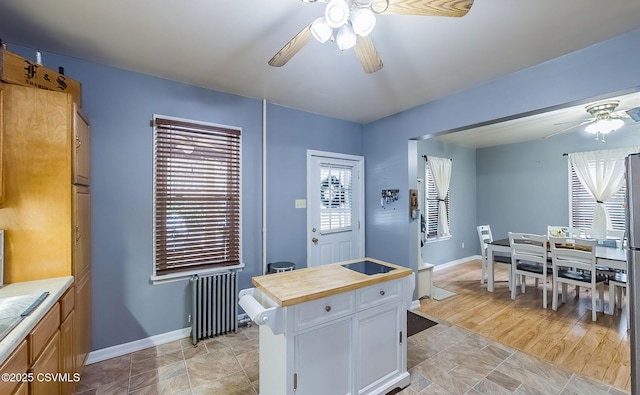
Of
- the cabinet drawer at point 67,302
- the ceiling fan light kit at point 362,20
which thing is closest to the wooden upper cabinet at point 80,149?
the cabinet drawer at point 67,302

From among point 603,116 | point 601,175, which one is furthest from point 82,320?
point 601,175

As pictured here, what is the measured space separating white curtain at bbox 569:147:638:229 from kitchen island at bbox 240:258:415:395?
475 centimetres

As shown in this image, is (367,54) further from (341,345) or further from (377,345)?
(377,345)

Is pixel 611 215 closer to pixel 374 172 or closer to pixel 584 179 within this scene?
pixel 584 179

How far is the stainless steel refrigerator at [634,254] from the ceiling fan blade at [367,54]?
1627mm

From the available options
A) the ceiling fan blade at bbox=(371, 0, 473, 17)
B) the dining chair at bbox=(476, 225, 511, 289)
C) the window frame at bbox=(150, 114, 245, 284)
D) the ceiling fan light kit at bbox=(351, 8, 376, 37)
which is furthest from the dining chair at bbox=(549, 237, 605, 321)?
the window frame at bbox=(150, 114, 245, 284)

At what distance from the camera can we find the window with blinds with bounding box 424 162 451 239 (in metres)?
5.15

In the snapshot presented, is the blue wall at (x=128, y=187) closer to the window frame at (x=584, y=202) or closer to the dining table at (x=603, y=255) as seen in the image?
the dining table at (x=603, y=255)

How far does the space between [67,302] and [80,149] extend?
1.11 metres

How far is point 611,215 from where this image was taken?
4348mm

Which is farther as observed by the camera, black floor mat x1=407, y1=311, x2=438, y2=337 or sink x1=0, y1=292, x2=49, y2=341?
black floor mat x1=407, y1=311, x2=438, y2=337

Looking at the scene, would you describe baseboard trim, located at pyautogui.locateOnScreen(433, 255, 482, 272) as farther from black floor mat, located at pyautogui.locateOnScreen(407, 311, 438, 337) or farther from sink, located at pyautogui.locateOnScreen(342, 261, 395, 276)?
sink, located at pyautogui.locateOnScreen(342, 261, 395, 276)

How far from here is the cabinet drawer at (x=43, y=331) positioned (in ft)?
4.10

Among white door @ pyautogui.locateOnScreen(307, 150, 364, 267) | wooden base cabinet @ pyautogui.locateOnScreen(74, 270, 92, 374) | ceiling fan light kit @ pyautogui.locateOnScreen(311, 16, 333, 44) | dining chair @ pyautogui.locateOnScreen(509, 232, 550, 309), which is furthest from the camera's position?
white door @ pyautogui.locateOnScreen(307, 150, 364, 267)
